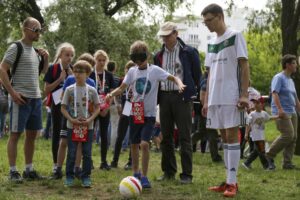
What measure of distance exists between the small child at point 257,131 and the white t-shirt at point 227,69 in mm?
3828

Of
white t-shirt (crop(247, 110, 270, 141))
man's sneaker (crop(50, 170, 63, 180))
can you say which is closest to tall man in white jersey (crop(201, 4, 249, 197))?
man's sneaker (crop(50, 170, 63, 180))

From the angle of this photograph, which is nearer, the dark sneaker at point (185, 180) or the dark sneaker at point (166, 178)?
the dark sneaker at point (185, 180)

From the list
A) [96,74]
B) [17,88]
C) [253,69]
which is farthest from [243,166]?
[253,69]

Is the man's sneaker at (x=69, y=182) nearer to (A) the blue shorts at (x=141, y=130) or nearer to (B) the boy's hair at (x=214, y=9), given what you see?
(A) the blue shorts at (x=141, y=130)

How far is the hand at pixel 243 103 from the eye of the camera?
20.7 ft

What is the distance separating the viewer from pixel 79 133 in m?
7.05

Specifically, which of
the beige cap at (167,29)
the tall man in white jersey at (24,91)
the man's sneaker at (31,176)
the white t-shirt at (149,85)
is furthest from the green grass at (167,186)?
the beige cap at (167,29)

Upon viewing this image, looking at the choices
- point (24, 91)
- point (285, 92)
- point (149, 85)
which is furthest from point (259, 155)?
point (24, 91)

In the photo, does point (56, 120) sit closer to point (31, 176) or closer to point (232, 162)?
point (31, 176)

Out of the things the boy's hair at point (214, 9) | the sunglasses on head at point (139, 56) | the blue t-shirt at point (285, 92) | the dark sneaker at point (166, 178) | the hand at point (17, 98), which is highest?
the boy's hair at point (214, 9)

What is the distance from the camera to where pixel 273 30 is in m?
18.3

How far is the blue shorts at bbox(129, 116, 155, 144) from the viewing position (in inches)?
280

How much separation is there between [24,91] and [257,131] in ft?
16.5

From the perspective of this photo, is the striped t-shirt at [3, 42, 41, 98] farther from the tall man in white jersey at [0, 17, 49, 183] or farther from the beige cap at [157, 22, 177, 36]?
the beige cap at [157, 22, 177, 36]
